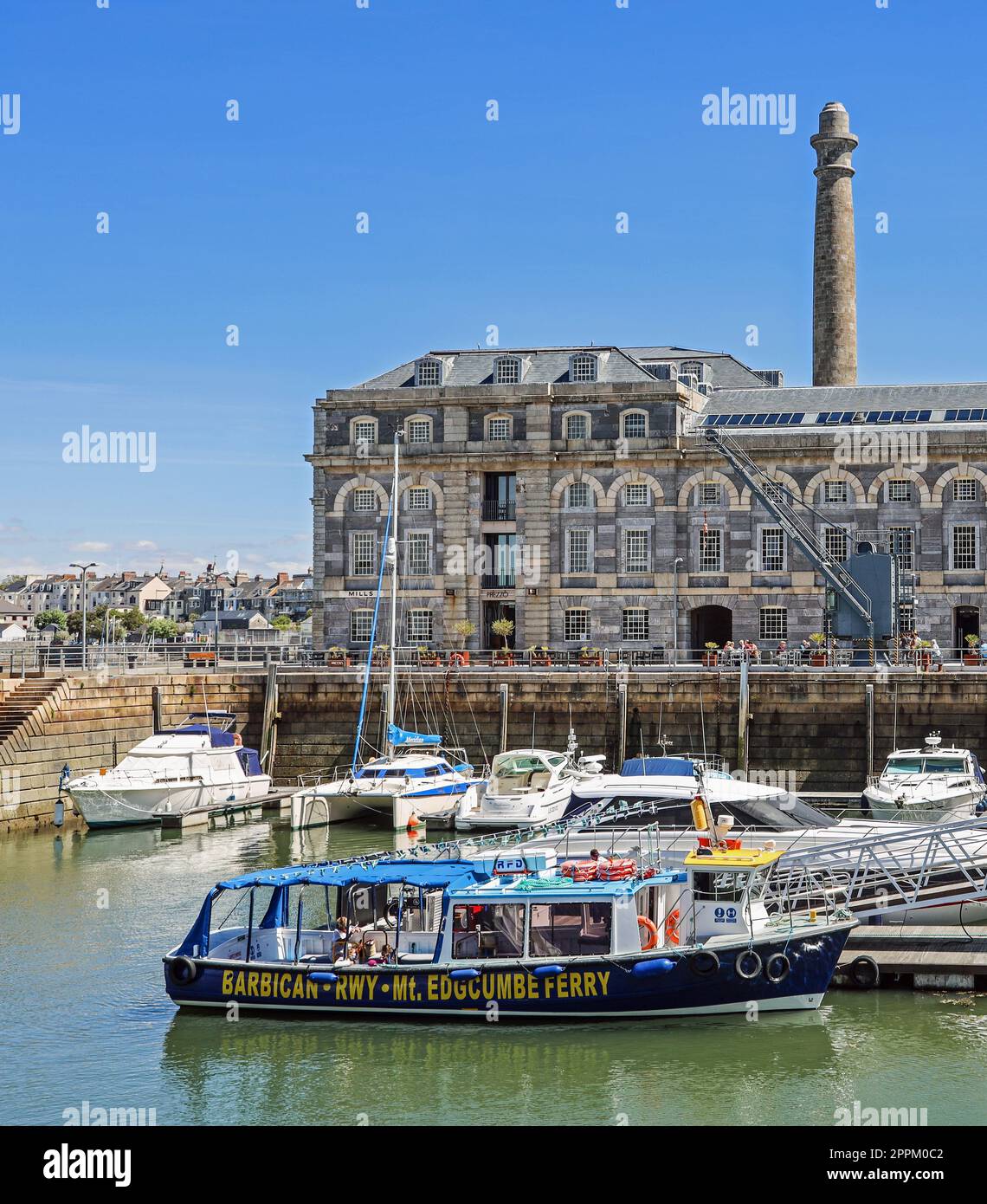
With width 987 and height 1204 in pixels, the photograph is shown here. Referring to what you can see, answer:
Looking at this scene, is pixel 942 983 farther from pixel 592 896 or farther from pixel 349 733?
pixel 349 733

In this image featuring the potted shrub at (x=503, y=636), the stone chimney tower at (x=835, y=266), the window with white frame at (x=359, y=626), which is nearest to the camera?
the potted shrub at (x=503, y=636)

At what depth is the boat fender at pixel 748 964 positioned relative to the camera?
22.7 meters

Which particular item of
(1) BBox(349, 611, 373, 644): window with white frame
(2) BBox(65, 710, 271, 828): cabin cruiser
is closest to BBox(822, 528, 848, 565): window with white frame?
(1) BBox(349, 611, 373, 644): window with white frame

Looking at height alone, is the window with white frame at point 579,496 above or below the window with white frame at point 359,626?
above

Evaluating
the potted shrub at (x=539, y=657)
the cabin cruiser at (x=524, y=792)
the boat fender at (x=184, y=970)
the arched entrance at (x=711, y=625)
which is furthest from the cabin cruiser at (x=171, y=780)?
the arched entrance at (x=711, y=625)

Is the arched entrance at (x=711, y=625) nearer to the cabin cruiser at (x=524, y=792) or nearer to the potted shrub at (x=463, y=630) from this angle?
the potted shrub at (x=463, y=630)

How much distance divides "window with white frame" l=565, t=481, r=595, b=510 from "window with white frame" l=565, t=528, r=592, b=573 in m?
0.95

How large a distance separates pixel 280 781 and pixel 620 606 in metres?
16.7

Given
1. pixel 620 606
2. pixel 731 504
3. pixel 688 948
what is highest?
pixel 731 504

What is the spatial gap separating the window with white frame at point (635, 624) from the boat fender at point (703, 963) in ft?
120

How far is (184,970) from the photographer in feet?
77.1

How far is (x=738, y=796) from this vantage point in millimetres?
33500
